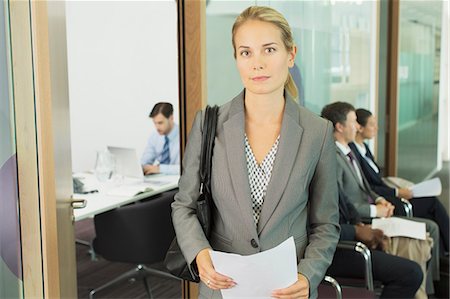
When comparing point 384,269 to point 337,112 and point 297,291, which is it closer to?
point 337,112

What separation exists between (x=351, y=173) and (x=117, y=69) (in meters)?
3.13

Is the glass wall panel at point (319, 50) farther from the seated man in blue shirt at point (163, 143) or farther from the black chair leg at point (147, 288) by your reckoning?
the black chair leg at point (147, 288)

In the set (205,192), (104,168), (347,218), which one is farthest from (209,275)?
(104,168)

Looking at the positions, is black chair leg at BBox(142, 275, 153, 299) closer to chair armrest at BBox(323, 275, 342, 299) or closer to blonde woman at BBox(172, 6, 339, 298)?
chair armrest at BBox(323, 275, 342, 299)

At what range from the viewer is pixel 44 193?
230 cm

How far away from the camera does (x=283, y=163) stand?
1.91 meters

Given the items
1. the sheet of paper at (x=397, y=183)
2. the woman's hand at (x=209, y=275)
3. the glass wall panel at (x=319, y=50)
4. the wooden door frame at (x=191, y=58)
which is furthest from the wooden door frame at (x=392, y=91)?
the woman's hand at (x=209, y=275)

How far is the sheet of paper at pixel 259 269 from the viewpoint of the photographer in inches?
69.7

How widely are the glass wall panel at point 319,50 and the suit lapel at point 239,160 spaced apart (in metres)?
1.07

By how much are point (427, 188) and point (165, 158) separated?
6.61 feet

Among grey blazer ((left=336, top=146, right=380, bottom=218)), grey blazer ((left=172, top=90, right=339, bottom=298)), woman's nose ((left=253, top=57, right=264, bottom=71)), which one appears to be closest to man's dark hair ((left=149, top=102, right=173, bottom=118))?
grey blazer ((left=336, top=146, right=380, bottom=218))

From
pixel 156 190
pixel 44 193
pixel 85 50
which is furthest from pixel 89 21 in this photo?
pixel 44 193

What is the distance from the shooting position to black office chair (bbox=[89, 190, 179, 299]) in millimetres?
3943

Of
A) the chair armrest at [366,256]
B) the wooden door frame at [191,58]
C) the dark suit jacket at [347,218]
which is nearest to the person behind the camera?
the wooden door frame at [191,58]
